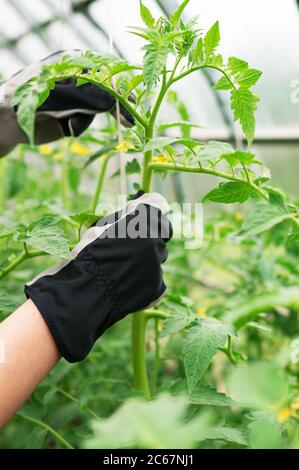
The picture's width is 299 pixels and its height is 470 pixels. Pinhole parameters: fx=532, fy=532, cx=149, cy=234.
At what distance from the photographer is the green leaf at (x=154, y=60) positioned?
1.84 feet

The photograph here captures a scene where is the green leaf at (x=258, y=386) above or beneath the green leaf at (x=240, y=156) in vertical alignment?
beneath

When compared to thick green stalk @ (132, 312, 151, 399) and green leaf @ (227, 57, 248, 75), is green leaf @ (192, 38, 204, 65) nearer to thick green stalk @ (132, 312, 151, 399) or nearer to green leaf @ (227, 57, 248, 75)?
green leaf @ (227, 57, 248, 75)

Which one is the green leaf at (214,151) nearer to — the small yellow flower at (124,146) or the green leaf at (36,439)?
the small yellow flower at (124,146)

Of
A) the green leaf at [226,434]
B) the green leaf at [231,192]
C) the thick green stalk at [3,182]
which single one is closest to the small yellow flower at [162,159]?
the green leaf at [231,192]

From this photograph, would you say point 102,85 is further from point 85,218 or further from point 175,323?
point 175,323

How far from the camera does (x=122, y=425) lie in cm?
33

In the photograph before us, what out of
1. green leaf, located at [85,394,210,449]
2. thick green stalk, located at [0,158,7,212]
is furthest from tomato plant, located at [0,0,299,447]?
thick green stalk, located at [0,158,7,212]

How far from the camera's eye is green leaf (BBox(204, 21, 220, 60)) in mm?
624

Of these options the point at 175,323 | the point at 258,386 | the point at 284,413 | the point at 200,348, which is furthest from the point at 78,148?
the point at 258,386

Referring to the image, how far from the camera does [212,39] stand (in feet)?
2.06

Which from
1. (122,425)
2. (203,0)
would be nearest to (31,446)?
(122,425)

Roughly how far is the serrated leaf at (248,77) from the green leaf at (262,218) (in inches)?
6.8

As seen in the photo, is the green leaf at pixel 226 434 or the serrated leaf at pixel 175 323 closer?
the green leaf at pixel 226 434

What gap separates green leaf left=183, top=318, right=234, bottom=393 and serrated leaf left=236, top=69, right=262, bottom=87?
0.30 meters
